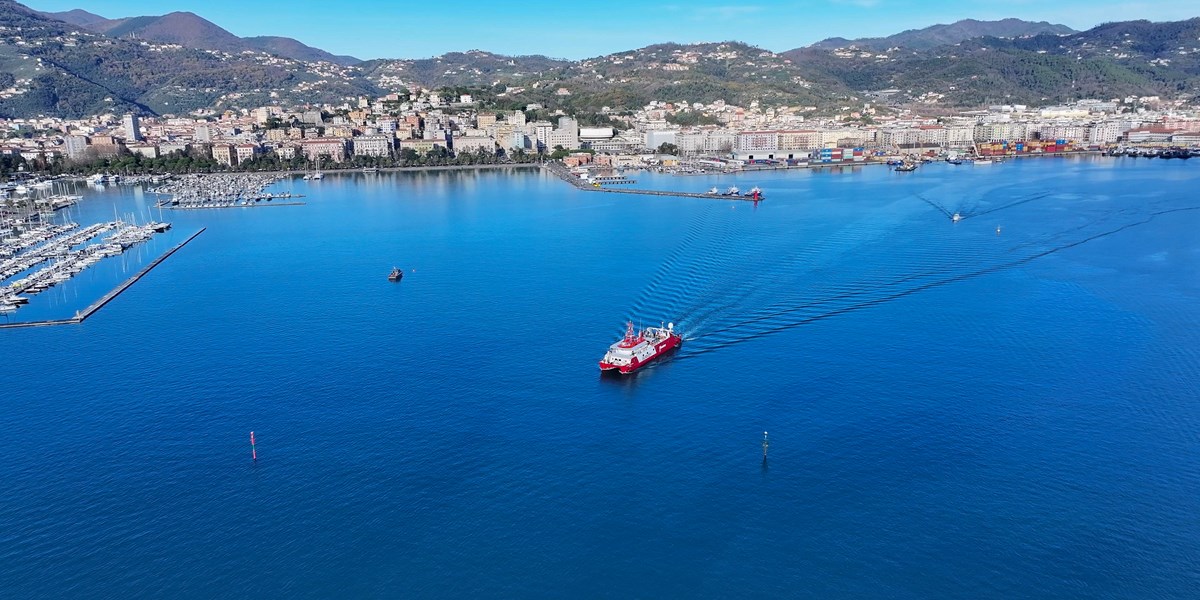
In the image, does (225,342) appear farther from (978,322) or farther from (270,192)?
(270,192)

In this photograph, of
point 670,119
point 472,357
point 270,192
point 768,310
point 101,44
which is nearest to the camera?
point 472,357

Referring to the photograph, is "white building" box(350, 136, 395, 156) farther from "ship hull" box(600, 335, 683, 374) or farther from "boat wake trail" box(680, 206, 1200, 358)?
"ship hull" box(600, 335, 683, 374)

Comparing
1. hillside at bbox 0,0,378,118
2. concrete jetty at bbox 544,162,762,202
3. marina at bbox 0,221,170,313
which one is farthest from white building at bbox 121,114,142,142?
marina at bbox 0,221,170,313

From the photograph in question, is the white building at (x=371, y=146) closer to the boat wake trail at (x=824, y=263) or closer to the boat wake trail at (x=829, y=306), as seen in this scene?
the boat wake trail at (x=824, y=263)

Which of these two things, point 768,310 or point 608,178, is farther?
point 608,178

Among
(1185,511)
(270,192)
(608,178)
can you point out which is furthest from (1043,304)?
(270,192)

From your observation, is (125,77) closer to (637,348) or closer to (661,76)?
(661,76)

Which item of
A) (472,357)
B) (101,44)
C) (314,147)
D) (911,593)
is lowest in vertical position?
(911,593)

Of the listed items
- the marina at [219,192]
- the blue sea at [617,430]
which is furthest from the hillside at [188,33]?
the blue sea at [617,430]

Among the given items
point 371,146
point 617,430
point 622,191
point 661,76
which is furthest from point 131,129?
point 617,430
